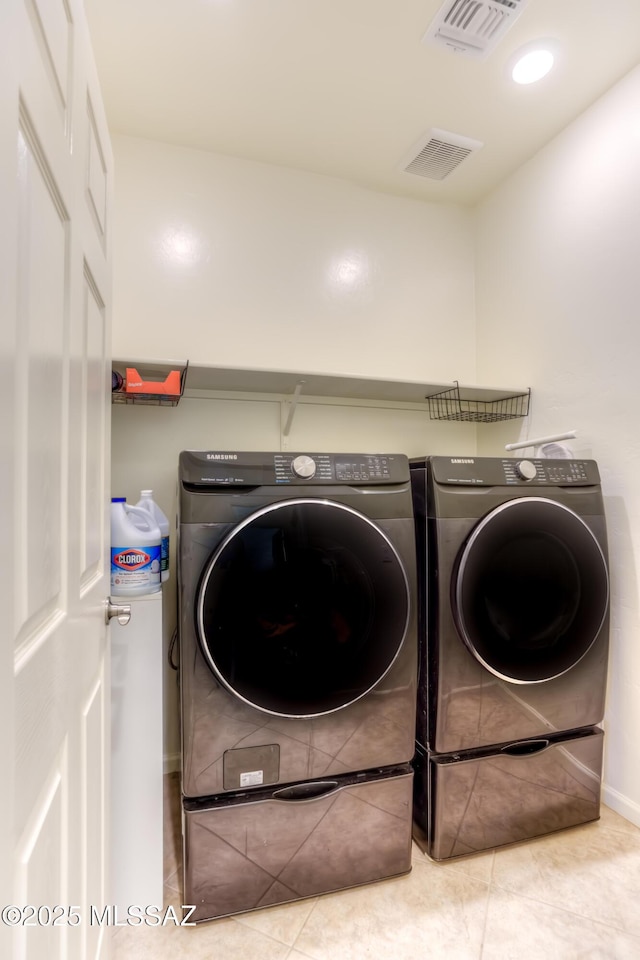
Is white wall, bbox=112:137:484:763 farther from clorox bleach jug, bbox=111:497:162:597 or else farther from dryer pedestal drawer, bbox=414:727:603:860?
dryer pedestal drawer, bbox=414:727:603:860

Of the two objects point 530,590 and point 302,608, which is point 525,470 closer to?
point 530,590

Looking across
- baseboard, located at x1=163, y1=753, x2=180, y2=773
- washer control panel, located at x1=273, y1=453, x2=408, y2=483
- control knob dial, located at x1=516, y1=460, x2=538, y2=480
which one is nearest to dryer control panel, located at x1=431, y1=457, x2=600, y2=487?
control knob dial, located at x1=516, y1=460, x2=538, y2=480

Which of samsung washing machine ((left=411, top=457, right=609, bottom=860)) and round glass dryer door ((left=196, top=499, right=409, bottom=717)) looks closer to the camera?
round glass dryer door ((left=196, top=499, right=409, bottom=717))

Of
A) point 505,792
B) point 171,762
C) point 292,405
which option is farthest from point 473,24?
point 171,762

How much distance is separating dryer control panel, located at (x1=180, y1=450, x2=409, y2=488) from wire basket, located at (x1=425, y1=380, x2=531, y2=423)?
Result: 84cm

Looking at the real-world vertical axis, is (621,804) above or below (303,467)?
below

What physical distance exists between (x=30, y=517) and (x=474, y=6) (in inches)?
74.2

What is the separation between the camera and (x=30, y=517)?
0.56 metres

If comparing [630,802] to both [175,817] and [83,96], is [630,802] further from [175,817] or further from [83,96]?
[83,96]

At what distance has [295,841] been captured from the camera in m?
1.33

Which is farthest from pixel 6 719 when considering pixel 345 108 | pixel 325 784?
pixel 345 108

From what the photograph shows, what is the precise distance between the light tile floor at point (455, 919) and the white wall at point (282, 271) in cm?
178

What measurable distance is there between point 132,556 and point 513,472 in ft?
4.02

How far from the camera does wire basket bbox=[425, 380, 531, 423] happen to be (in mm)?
2189
